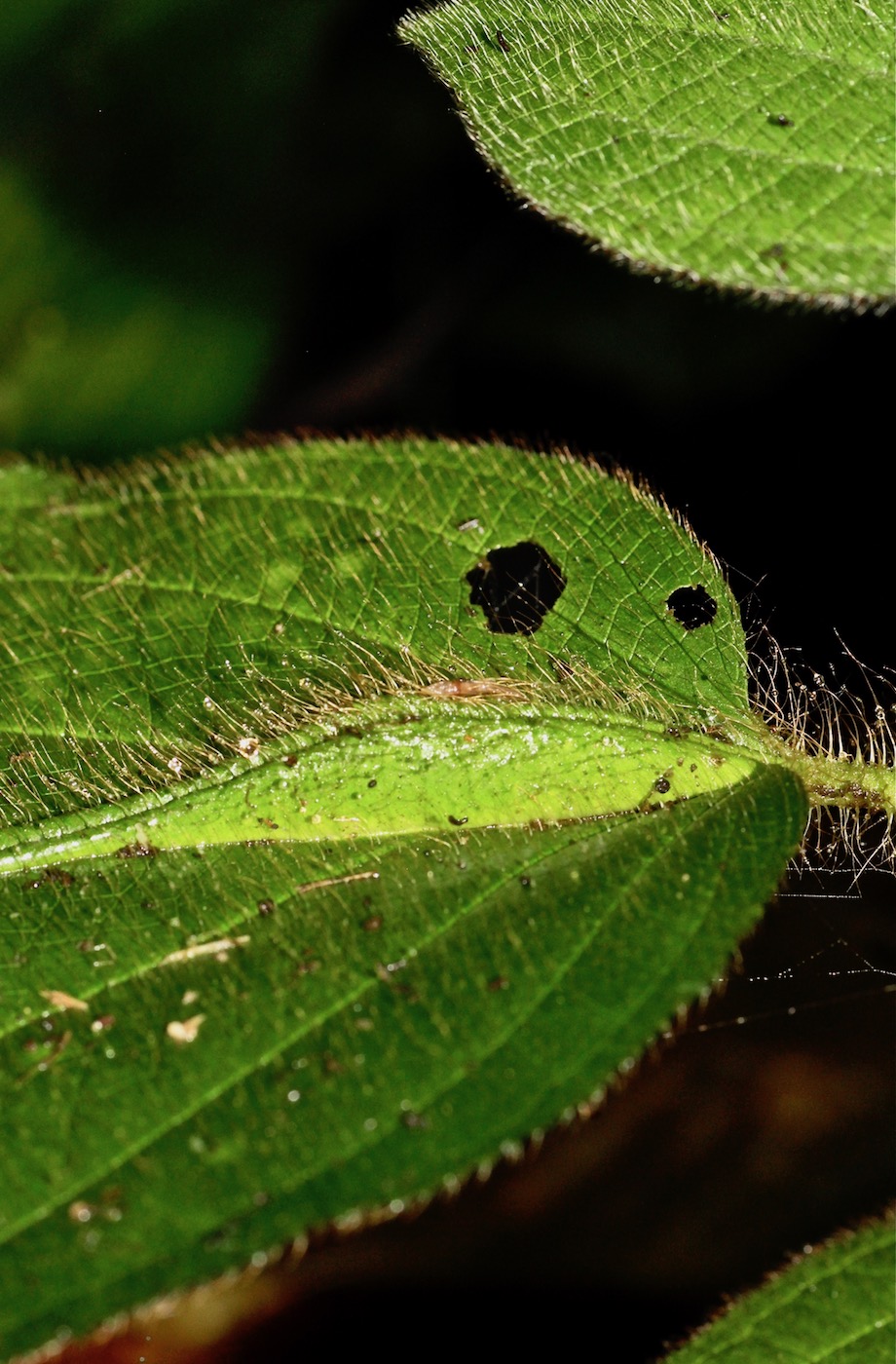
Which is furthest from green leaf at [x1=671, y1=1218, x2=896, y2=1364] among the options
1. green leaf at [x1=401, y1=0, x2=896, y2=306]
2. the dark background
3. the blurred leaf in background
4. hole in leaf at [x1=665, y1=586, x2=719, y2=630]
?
the blurred leaf in background

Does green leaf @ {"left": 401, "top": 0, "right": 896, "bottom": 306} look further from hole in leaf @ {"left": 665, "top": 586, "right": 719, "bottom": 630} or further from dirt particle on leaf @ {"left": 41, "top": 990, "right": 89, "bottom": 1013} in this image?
dirt particle on leaf @ {"left": 41, "top": 990, "right": 89, "bottom": 1013}

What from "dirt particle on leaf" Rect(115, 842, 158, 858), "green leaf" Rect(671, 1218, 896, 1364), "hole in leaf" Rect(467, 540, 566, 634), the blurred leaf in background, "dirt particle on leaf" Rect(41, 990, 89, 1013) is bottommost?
"green leaf" Rect(671, 1218, 896, 1364)

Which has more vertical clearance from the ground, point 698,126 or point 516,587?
point 698,126

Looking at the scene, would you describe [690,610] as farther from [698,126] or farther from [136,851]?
[136,851]

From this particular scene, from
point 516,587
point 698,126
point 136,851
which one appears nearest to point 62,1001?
point 136,851

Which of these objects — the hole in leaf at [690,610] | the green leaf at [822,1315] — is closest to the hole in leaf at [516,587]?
the hole in leaf at [690,610]

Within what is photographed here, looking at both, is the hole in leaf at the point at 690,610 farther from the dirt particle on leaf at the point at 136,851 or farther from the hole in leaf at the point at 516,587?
the dirt particle on leaf at the point at 136,851
